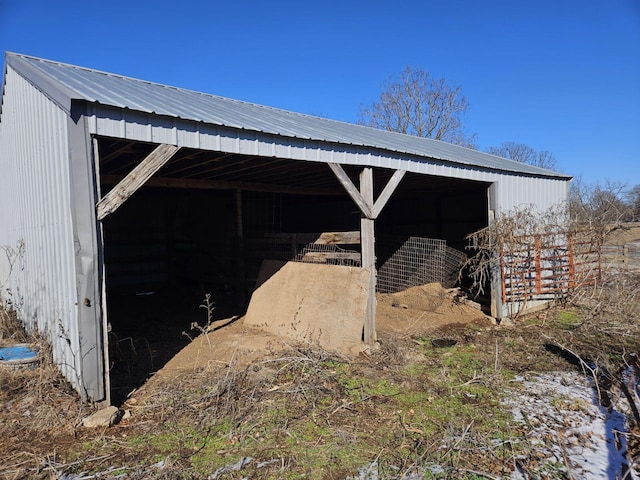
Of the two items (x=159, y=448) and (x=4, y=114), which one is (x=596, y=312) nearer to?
(x=159, y=448)

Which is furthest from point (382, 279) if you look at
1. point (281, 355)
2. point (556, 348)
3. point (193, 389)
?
point (193, 389)

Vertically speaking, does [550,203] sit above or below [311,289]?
above

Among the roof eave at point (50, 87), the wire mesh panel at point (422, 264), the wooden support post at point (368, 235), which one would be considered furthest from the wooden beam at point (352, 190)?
the roof eave at point (50, 87)

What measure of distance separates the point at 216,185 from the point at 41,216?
11.1ft

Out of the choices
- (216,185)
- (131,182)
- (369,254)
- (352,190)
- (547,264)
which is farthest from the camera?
(547,264)

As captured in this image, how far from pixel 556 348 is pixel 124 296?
10.0 metres

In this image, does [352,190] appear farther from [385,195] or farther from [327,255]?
[327,255]

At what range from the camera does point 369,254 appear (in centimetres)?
617

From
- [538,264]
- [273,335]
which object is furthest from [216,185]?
[538,264]

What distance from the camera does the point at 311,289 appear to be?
662 centimetres

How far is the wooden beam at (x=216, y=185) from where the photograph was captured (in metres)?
6.47

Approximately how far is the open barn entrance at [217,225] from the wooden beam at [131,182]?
55.0 inches

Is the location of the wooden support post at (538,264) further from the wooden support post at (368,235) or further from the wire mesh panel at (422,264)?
the wooden support post at (368,235)

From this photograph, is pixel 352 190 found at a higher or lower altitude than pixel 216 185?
lower
